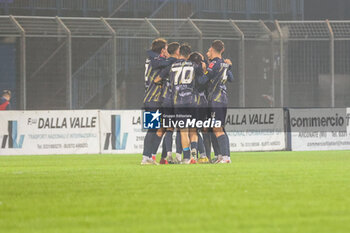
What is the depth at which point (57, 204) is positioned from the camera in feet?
23.8

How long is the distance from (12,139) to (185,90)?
664 centimetres

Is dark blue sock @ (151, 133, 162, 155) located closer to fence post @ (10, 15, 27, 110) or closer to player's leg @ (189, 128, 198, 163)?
player's leg @ (189, 128, 198, 163)

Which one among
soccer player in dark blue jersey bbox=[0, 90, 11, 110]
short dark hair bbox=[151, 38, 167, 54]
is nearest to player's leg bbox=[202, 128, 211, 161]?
short dark hair bbox=[151, 38, 167, 54]

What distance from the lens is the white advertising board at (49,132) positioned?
1942 cm

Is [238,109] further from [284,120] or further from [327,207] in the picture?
[327,207]

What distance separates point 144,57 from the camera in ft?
72.7

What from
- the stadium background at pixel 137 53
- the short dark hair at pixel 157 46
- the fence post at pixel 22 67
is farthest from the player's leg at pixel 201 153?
the fence post at pixel 22 67

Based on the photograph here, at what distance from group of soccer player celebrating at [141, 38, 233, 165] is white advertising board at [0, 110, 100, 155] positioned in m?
5.54

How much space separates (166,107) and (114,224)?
8.58m

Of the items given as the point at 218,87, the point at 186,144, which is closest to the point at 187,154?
the point at 186,144

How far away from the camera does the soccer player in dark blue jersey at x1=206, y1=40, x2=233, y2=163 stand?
1438 centimetres

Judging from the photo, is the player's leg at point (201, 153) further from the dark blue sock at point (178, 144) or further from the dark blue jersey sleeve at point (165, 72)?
the dark blue jersey sleeve at point (165, 72)

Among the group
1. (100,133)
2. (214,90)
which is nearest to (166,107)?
(214,90)

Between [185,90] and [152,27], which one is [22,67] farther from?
[185,90]
